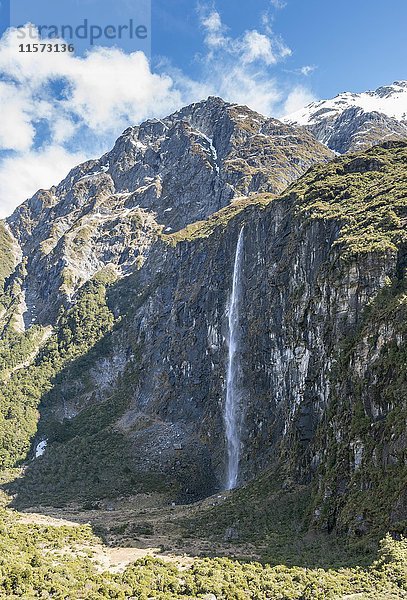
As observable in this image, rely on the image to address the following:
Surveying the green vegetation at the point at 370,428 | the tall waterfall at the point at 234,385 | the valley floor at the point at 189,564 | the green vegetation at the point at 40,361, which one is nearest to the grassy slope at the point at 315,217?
the green vegetation at the point at 40,361

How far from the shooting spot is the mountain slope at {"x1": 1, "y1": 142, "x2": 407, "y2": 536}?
40125 millimetres

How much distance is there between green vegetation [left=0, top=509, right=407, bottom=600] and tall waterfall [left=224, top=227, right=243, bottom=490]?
1449 inches

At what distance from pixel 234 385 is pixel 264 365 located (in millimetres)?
7677

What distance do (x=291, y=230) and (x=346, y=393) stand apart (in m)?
35.9

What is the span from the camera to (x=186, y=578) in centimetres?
2834

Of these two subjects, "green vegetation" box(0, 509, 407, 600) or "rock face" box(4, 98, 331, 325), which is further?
"rock face" box(4, 98, 331, 325)

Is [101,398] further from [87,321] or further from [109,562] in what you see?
[109,562]

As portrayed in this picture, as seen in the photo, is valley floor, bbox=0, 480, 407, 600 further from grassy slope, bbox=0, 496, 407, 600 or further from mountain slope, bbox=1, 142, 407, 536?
mountain slope, bbox=1, 142, 407, 536

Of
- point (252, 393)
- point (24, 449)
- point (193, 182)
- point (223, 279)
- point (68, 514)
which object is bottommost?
point (68, 514)

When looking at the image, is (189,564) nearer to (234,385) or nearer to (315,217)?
→ (234,385)

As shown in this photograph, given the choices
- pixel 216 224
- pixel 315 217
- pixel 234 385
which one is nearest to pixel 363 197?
pixel 315 217

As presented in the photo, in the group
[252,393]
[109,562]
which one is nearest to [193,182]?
[252,393]

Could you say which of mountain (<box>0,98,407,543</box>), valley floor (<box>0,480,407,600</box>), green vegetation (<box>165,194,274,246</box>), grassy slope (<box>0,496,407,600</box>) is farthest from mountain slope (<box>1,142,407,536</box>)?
grassy slope (<box>0,496,407,600</box>)

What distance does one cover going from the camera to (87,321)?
132000 mm
